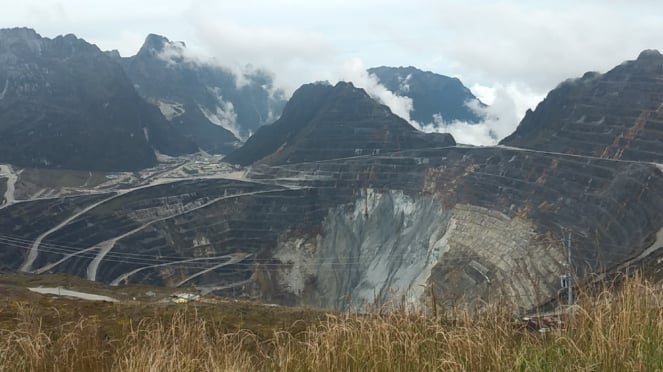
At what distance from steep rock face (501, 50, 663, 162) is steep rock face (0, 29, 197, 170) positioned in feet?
269

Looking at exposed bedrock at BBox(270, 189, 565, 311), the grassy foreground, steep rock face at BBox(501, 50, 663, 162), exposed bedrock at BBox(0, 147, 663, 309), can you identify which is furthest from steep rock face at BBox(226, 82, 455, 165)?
the grassy foreground

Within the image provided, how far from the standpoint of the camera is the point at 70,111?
11900 centimetres

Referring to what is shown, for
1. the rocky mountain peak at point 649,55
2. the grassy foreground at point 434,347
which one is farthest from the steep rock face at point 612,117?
the grassy foreground at point 434,347

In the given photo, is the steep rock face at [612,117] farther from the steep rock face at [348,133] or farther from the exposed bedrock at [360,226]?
the steep rock face at [348,133]

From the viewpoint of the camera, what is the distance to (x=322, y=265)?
69.2 metres

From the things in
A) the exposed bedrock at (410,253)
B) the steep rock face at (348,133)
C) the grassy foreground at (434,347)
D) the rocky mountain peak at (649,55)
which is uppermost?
the rocky mountain peak at (649,55)

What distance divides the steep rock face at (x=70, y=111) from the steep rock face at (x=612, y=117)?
8195 centimetres

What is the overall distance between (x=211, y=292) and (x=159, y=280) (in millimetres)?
7015

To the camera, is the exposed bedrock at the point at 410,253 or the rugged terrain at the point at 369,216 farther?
the rugged terrain at the point at 369,216

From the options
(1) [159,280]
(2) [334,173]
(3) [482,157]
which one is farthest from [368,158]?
(1) [159,280]

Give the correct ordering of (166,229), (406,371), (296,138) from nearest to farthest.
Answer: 1. (406,371)
2. (166,229)
3. (296,138)

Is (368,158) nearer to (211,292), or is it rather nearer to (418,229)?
(418,229)

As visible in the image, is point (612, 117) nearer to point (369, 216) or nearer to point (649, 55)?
point (649, 55)

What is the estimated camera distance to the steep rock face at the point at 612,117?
60500mm
